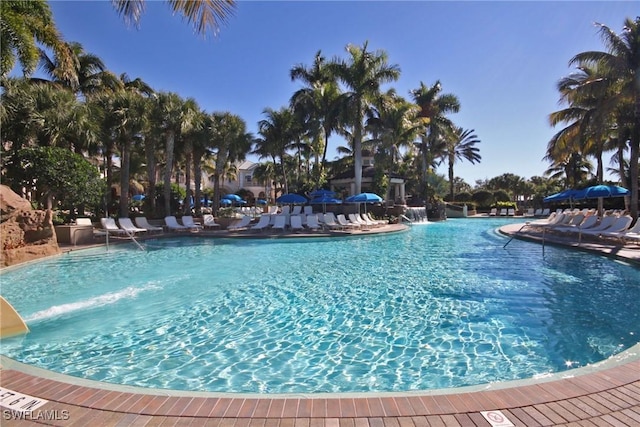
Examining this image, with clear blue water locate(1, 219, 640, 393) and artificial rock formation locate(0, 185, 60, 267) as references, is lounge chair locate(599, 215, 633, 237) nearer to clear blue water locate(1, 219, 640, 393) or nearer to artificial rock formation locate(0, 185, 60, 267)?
clear blue water locate(1, 219, 640, 393)

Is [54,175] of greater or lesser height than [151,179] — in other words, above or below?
below

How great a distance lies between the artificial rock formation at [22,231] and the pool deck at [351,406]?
31.3 feet

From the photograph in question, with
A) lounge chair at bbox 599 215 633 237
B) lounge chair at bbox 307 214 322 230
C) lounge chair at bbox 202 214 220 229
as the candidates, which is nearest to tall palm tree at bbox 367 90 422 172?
lounge chair at bbox 307 214 322 230

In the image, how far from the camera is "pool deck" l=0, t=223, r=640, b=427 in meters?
2.57

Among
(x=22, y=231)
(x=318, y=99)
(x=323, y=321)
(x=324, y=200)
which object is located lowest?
(x=323, y=321)

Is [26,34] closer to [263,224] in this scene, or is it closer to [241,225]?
[263,224]

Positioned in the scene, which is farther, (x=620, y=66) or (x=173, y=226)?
(x=173, y=226)

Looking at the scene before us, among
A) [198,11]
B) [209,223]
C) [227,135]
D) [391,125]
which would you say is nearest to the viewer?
[198,11]

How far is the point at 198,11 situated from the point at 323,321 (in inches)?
231

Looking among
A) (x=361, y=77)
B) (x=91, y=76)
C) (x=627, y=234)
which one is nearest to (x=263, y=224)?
(x=361, y=77)

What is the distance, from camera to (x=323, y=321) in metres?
5.88

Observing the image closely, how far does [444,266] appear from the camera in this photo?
1012 centimetres

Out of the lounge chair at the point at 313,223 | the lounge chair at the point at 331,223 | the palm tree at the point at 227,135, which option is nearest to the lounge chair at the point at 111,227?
the lounge chair at the point at 313,223

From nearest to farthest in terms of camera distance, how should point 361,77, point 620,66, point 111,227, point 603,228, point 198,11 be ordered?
point 198,11, point 603,228, point 620,66, point 111,227, point 361,77
